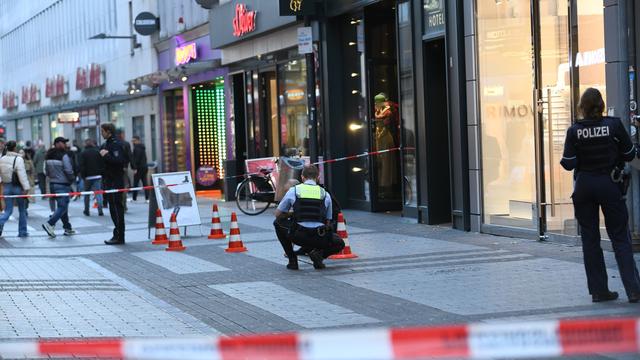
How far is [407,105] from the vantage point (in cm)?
1781

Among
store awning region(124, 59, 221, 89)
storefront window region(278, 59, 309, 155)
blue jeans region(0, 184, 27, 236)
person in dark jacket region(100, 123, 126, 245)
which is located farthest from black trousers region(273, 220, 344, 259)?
store awning region(124, 59, 221, 89)

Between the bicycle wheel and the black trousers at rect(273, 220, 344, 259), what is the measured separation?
28.8 feet

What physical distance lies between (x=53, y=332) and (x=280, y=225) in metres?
4.11

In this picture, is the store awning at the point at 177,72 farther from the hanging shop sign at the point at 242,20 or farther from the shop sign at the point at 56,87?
the shop sign at the point at 56,87

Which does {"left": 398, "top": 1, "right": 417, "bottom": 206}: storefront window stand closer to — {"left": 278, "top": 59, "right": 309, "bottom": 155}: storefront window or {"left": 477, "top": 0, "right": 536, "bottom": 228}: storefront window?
{"left": 477, "top": 0, "right": 536, "bottom": 228}: storefront window

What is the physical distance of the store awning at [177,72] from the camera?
28.0 meters

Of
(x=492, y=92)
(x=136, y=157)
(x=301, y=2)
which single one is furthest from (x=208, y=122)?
(x=492, y=92)

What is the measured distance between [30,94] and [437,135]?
148 ft

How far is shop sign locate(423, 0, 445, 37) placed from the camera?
52.4 feet

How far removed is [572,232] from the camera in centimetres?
1329

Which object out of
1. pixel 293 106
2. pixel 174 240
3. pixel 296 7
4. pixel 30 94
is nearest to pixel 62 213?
pixel 174 240

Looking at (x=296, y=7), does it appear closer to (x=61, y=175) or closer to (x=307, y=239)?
(x=61, y=175)

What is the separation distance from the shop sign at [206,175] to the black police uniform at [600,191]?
2112 centimetres

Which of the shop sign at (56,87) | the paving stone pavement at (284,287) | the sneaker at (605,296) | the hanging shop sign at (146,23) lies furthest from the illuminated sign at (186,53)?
the sneaker at (605,296)
